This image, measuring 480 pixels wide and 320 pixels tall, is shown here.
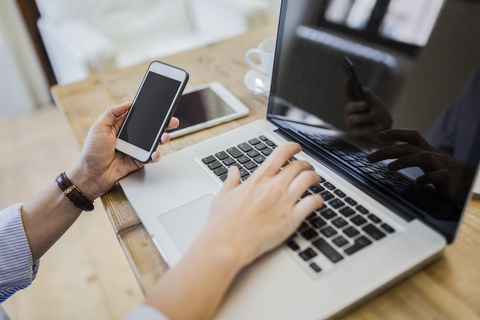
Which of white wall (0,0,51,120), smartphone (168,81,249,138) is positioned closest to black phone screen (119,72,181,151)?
smartphone (168,81,249,138)

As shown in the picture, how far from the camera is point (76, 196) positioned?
2.08 ft

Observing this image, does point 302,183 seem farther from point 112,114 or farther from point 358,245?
point 112,114

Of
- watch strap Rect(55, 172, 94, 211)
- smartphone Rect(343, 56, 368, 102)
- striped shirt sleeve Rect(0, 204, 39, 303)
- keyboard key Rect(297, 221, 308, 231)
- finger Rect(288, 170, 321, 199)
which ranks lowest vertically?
striped shirt sleeve Rect(0, 204, 39, 303)

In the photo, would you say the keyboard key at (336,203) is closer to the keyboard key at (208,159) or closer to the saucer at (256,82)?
the keyboard key at (208,159)

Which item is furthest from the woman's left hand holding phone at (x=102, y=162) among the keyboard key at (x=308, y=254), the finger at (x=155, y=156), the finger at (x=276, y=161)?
the keyboard key at (x=308, y=254)

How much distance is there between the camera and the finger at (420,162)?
452mm

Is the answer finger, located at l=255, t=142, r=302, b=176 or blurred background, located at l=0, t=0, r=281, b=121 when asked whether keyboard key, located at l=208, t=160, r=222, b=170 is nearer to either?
finger, located at l=255, t=142, r=302, b=176

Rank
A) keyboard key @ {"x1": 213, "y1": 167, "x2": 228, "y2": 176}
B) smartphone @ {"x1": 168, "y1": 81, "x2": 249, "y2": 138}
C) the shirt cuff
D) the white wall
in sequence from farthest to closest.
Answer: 1. the white wall
2. smartphone @ {"x1": 168, "y1": 81, "x2": 249, "y2": 138}
3. keyboard key @ {"x1": 213, "y1": 167, "x2": 228, "y2": 176}
4. the shirt cuff

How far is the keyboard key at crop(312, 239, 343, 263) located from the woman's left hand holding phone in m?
0.32

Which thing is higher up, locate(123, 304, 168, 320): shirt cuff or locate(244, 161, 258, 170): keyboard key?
locate(244, 161, 258, 170): keyboard key

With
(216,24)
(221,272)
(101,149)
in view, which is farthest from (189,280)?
(216,24)

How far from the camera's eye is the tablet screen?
78 centimetres

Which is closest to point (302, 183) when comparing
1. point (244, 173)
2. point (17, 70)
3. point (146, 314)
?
point (244, 173)

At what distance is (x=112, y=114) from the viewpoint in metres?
0.65
